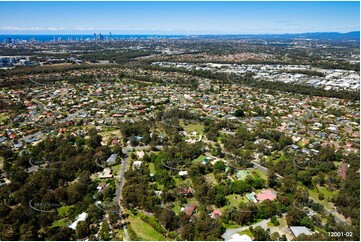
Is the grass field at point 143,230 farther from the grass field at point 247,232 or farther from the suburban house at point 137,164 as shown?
the suburban house at point 137,164

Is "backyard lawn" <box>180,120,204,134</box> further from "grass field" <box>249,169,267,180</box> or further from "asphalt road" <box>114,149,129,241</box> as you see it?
"asphalt road" <box>114,149,129,241</box>

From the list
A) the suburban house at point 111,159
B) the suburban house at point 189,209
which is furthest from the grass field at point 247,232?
the suburban house at point 111,159

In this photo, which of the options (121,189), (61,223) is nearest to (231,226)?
(121,189)

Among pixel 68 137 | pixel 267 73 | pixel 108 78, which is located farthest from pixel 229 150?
pixel 267 73

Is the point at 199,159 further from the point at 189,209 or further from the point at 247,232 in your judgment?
the point at 247,232

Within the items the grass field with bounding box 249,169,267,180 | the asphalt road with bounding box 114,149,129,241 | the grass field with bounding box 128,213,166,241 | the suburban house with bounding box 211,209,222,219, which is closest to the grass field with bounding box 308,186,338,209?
the grass field with bounding box 249,169,267,180
